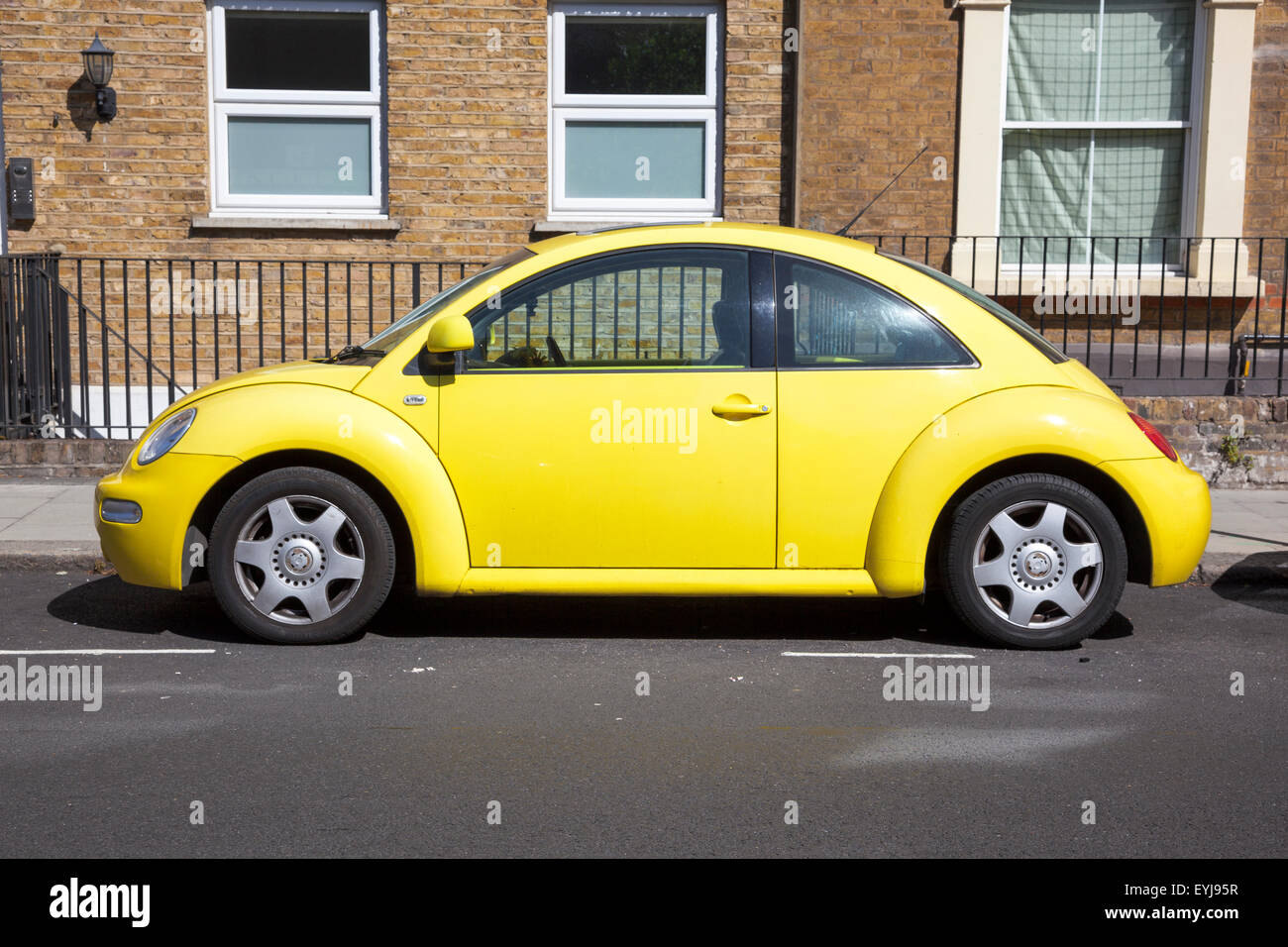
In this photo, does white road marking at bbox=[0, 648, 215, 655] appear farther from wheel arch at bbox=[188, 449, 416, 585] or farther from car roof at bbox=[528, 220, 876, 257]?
car roof at bbox=[528, 220, 876, 257]

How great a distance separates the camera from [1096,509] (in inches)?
232

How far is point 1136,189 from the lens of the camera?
1184 cm

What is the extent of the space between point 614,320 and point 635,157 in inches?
246

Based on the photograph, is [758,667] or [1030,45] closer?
[758,667]

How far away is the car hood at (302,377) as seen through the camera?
6000 mm

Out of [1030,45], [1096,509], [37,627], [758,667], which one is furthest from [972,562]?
[1030,45]

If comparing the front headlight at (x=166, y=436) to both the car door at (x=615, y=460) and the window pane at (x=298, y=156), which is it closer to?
the car door at (x=615, y=460)

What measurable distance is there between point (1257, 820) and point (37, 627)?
4926 millimetres

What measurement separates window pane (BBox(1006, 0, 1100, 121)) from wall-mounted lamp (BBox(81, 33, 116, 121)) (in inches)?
280

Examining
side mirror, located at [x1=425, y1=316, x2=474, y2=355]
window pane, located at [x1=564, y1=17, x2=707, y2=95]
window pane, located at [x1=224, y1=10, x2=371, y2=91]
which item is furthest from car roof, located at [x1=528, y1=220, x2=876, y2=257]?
window pane, located at [x1=224, y1=10, x2=371, y2=91]

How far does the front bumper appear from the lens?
19.6 feet
